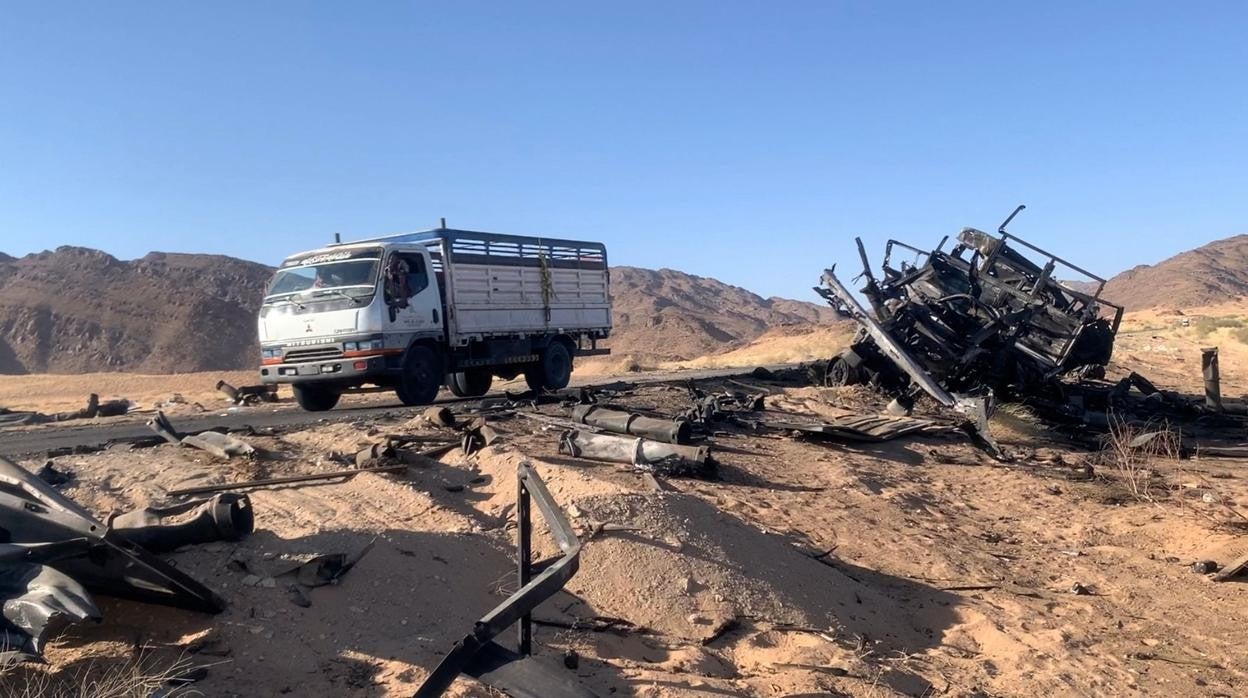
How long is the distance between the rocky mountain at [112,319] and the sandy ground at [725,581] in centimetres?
4402

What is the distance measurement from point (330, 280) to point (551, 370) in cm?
500

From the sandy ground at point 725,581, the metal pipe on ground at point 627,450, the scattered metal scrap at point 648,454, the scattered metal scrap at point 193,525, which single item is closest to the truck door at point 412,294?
the sandy ground at point 725,581

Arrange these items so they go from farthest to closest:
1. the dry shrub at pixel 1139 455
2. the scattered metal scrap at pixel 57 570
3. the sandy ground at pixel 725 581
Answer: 1. the dry shrub at pixel 1139 455
2. the sandy ground at pixel 725 581
3. the scattered metal scrap at pixel 57 570

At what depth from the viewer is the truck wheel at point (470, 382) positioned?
49.1 ft

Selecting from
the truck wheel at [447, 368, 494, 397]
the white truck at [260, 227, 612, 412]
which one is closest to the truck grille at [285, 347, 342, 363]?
the white truck at [260, 227, 612, 412]

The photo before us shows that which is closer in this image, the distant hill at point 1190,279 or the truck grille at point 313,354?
the truck grille at point 313,354

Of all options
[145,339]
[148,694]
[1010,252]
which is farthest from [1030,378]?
[145,339]

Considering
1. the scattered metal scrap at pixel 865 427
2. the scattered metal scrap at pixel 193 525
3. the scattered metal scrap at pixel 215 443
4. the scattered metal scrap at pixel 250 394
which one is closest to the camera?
the scattered metal scrap at pixel 193 525

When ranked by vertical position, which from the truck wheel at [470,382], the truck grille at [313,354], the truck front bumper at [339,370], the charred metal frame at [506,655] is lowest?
the charred metal frame at [506,655]

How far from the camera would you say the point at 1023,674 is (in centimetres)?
507

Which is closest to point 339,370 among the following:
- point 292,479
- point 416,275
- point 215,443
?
point 416,275

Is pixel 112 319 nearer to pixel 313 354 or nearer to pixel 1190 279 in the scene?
pixel 313 354

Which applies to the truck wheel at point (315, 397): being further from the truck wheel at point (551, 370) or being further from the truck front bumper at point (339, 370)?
the truck wheel at point (551, 370)

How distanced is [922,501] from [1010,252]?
692 cm
